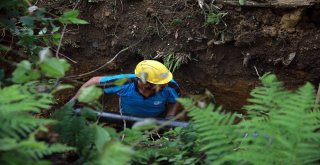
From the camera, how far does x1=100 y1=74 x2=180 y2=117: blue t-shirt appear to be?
569 centimetres

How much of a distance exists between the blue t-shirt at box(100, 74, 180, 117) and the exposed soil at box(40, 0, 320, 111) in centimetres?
122

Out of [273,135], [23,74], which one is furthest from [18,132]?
[273,135]

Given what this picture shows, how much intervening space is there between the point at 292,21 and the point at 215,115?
179 inches

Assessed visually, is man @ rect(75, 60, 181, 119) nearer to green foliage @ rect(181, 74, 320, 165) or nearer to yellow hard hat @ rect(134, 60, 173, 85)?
yellow hard hat @ rect(134, 60, 173, 85)

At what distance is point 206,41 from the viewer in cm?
675

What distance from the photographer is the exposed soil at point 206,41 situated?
6.32 m

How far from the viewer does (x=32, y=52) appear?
3316 millimetres

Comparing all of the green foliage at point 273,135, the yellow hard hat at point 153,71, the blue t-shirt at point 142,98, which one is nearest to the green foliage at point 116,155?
the green foliage at point 273,135

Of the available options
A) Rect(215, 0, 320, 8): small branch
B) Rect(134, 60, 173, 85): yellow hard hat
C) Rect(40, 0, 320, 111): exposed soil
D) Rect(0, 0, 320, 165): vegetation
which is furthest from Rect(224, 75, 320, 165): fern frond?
Rect(40, 0, 320, 111): exposed soil

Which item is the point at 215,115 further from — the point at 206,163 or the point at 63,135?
the point at 63,135

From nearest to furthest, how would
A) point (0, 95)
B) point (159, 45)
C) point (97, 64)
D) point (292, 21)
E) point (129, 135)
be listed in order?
1. point (0, 95)
2. point (129, 135)
3. point (292, 21)
4. point (159, 45)
5. point (97, 64)

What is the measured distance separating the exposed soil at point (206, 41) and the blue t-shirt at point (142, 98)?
1.22m

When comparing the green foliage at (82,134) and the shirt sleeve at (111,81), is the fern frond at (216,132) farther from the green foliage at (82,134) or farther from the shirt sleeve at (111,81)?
the shirt sleeve at (111,81)

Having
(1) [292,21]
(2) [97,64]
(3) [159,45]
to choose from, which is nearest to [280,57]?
(1) [292,21]
